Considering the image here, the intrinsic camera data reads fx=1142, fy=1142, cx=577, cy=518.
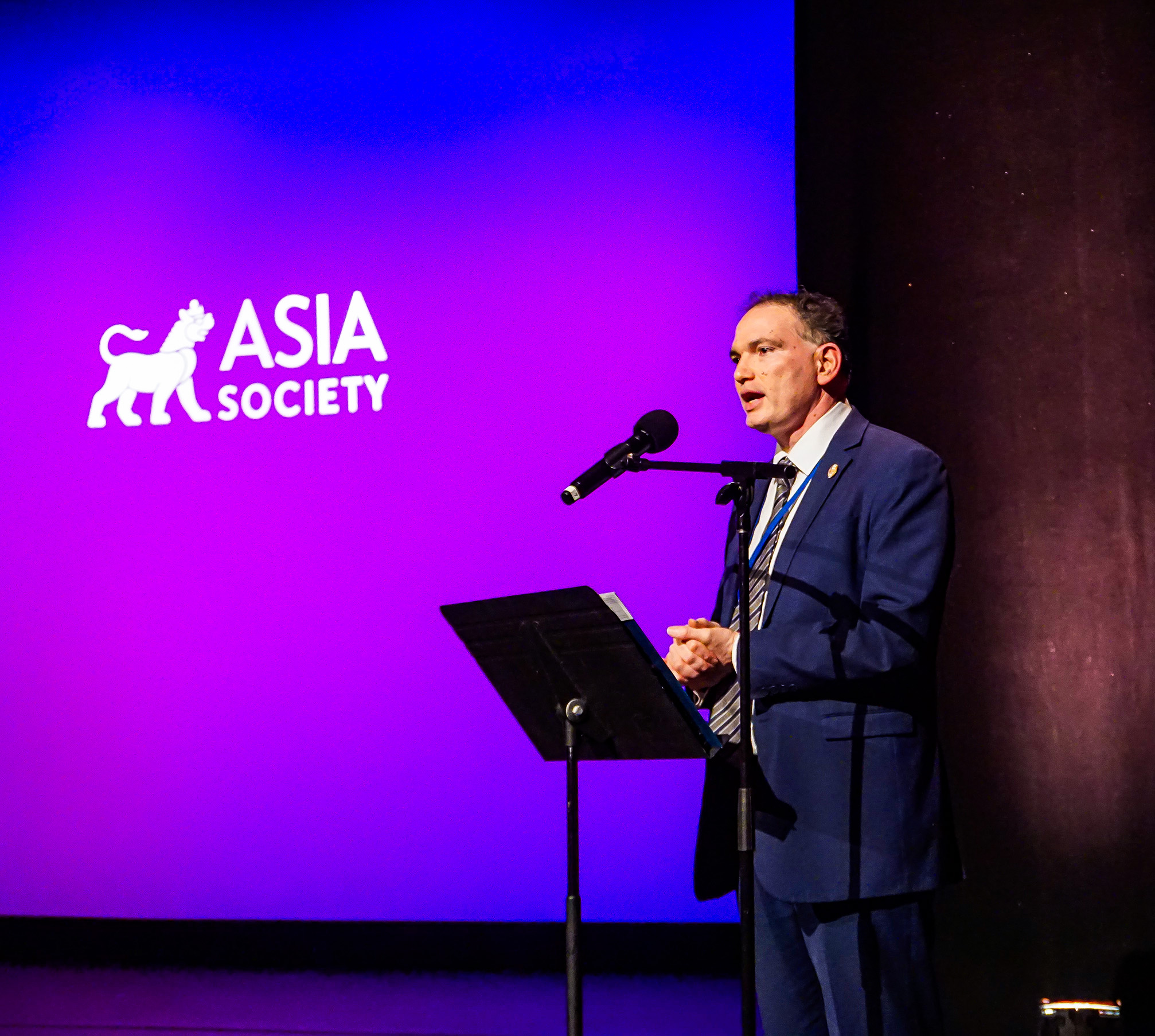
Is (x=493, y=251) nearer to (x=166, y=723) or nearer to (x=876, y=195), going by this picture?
(x=876, y=195)

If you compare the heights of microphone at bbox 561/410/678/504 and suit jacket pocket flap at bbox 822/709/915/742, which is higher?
microphone at bbox 561/410/678/504

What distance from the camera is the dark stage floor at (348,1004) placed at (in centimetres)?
351

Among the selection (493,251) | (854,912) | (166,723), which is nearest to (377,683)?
(166,723)

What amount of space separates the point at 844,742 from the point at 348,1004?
250 cm

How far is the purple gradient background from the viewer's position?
405cm

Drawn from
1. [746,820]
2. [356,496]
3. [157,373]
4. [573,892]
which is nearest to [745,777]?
[746,820]

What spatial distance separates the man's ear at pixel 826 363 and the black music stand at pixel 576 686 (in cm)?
77

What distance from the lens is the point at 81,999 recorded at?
12.8 ft

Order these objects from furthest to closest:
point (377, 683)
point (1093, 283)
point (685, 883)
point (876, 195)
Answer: point (377, 683), point (685, 883), point (876, 195), point (1093, 283)

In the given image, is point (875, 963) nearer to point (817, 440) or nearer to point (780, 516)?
point (780, 516)

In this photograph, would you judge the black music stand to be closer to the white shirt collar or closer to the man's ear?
the white shirt collar

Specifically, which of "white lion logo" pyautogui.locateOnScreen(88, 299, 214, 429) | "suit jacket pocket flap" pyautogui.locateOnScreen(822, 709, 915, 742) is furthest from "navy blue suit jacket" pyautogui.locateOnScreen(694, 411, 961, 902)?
"white lion logo" pyautogui.locateOnScreen(88, 299, 214, 429)

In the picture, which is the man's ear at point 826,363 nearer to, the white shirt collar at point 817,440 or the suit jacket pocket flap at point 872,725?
the white shirt collar at point 817,440

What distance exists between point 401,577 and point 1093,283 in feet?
8.23
